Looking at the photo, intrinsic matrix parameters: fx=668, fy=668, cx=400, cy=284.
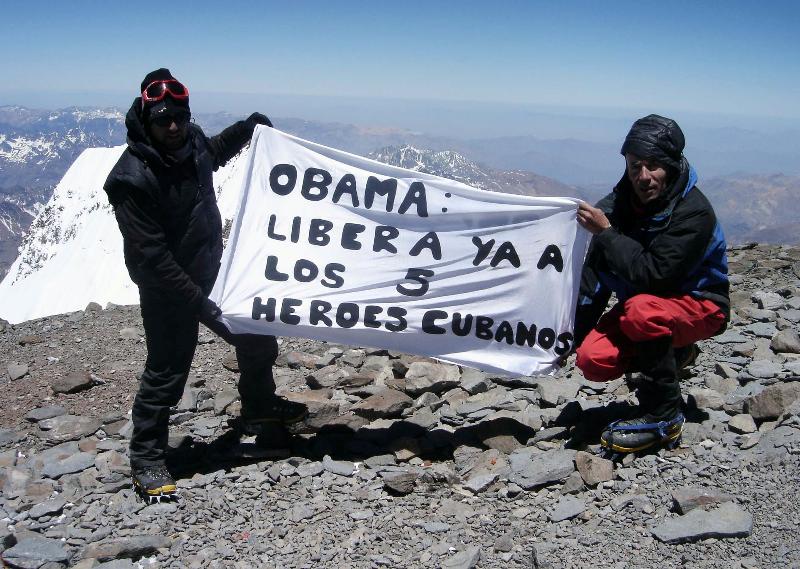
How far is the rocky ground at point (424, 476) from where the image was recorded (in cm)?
448

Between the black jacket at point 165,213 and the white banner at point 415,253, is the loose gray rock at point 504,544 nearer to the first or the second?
the white banner at point 415,253

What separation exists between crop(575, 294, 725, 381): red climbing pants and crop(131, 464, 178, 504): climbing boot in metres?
3.52

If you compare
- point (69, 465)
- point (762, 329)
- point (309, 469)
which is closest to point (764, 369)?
Answer: point (762, 329)

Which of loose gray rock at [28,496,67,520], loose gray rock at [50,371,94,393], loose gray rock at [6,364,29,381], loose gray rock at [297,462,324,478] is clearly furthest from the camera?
loose gray rock at [6,364,29,381]

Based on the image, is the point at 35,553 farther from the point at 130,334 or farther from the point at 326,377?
the point at 130,334

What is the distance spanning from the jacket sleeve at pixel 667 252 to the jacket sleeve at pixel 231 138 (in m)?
3.23

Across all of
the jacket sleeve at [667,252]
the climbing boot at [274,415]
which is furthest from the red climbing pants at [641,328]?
the climbing boot at [274,415]

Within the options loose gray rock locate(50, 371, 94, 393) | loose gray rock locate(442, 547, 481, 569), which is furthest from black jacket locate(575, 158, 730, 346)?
loose gray rock locate(50, 371, 94, 393)

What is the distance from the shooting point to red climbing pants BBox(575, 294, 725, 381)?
16.3ft

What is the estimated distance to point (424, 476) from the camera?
18.1ft

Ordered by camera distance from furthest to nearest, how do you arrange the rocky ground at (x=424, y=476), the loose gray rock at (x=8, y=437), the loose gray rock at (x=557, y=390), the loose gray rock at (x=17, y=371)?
1. the loose gray rock at (x=17, y=371)
2. the loose gray rock at (x=8, y=437)
3. the loose gray rock at (x=557, y=390)
4. the rocky ground at (x=424, y=476)

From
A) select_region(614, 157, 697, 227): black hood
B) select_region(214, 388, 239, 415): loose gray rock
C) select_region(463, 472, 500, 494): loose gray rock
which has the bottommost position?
select_region(214, 388, 239, 415): loose gray rock

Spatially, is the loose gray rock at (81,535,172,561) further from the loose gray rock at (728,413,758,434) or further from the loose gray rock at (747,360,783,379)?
the loose gray rock at (747,360,783,379)

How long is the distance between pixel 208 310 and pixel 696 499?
3915 mm
